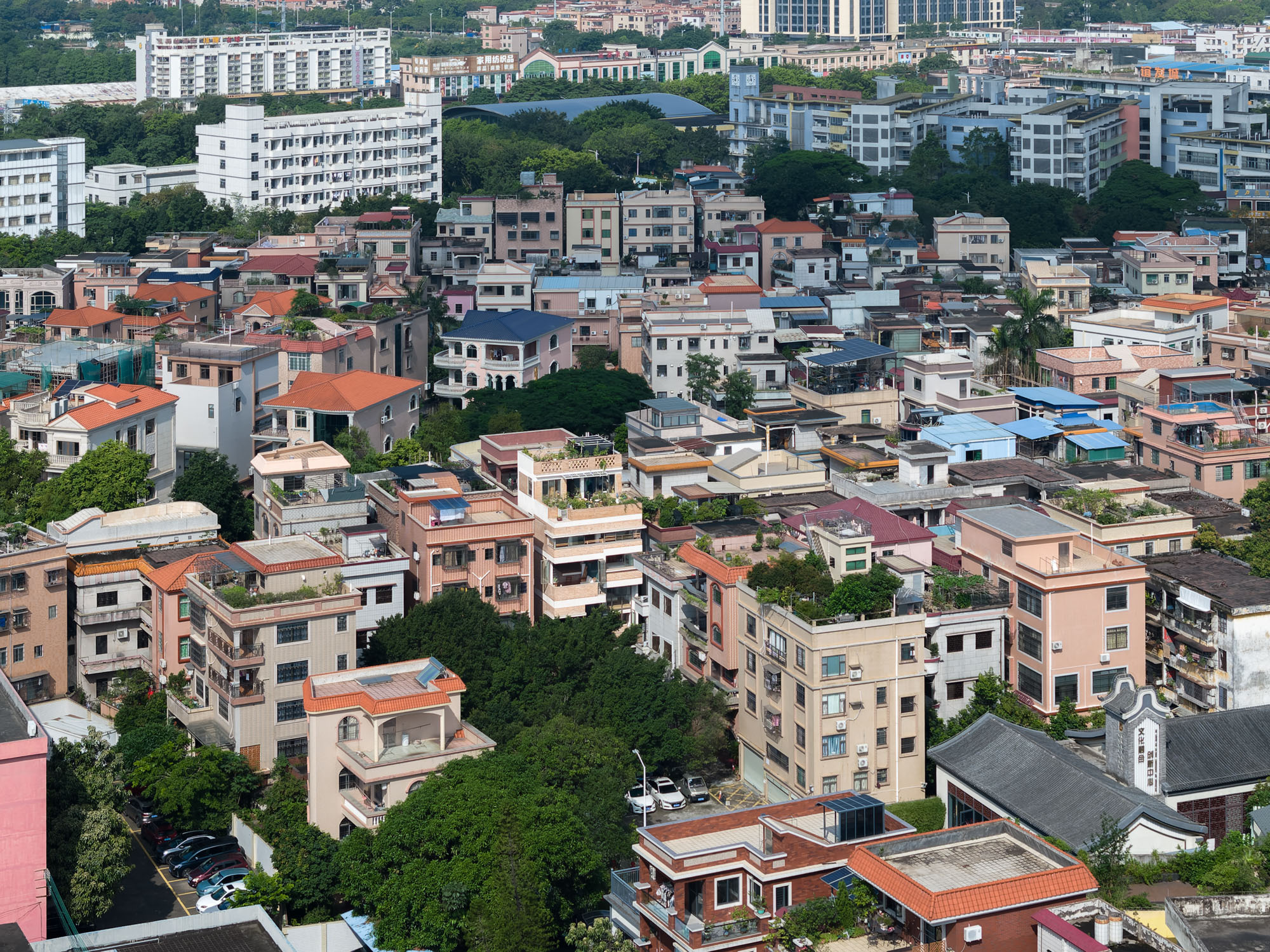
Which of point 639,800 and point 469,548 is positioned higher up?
point 469,548

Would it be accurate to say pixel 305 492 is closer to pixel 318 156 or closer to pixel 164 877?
pixel 164 877


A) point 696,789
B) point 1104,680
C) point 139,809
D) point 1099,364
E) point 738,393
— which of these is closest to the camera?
point 139,809

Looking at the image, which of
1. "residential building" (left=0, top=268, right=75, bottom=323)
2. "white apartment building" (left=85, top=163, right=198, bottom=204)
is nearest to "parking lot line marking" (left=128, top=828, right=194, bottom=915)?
"residential building" (left=0, top=268, right=75, bottom=323)

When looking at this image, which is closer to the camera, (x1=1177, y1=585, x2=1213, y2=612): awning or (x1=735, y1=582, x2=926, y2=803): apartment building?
(x1=735, y1=582, x2=926, y2=803): apartment building

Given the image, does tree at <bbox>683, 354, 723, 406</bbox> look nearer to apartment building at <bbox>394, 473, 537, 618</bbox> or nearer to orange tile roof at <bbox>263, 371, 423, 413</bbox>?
orange tile roof at <bbox>263, 371, 423, 413</bbox>

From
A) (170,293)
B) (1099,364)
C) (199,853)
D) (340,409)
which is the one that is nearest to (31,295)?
(170,293)

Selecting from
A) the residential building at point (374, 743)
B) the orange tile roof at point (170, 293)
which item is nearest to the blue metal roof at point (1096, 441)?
the residential building at point (374, 743)
